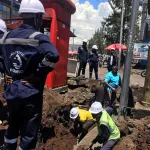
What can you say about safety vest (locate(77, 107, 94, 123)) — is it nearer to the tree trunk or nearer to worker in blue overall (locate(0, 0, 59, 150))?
the tree trunk

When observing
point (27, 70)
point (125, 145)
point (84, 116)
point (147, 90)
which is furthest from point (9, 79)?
point (147, 90)

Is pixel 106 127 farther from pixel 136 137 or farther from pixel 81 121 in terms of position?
pixel 81 121

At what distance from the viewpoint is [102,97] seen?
299 inches

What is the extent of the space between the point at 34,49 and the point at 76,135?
3.93 m

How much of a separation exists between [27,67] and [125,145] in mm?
2572

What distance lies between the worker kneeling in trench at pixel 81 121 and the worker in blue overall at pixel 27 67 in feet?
9.47

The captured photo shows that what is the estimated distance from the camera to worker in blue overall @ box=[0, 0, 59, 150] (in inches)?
104

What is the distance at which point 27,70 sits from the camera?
107 inches

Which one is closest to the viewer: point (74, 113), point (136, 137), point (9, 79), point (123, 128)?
point (9, 79)

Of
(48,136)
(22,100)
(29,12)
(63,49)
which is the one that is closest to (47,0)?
(63,49)

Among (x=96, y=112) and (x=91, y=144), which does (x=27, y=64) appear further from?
(x=91, y=144)

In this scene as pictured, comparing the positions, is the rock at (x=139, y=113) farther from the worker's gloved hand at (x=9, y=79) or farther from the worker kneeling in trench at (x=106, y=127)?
the worker's gloved hand at (x=9, y=79)

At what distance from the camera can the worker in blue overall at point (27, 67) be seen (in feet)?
8.64

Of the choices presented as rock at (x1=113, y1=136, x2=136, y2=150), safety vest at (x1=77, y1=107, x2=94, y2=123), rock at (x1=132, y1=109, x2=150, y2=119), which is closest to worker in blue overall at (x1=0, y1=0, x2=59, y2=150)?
rock at (x1=113, y1=136, x2=136, y2=150)
